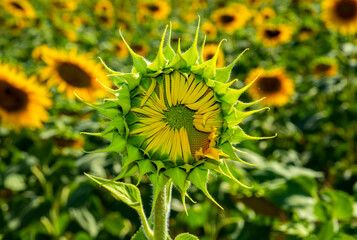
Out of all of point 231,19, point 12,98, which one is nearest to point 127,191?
point 12,98

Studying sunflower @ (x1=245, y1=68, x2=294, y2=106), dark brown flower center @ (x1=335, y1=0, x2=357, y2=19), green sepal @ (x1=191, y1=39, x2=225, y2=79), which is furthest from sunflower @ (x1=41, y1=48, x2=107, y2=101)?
dark brown flower center @ (x1=335, y1=0, x2=357, y2=19)

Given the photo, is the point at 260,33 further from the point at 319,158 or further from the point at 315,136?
the point at 319,158

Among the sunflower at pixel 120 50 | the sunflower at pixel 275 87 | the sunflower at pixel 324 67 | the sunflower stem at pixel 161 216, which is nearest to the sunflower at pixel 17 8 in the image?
the sunflower at pixel 120 50

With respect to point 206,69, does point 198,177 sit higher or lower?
lower

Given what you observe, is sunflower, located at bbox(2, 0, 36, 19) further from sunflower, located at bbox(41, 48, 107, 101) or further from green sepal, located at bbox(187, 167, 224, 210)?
green sepal, located at bbox(187, 167, 224, 210)

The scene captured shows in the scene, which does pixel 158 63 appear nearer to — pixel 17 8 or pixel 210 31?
pixel 210 31

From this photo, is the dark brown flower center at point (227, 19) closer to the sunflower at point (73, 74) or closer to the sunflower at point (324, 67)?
the sunflower at point (324, 67)

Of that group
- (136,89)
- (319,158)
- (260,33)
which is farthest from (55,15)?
(136,89)
